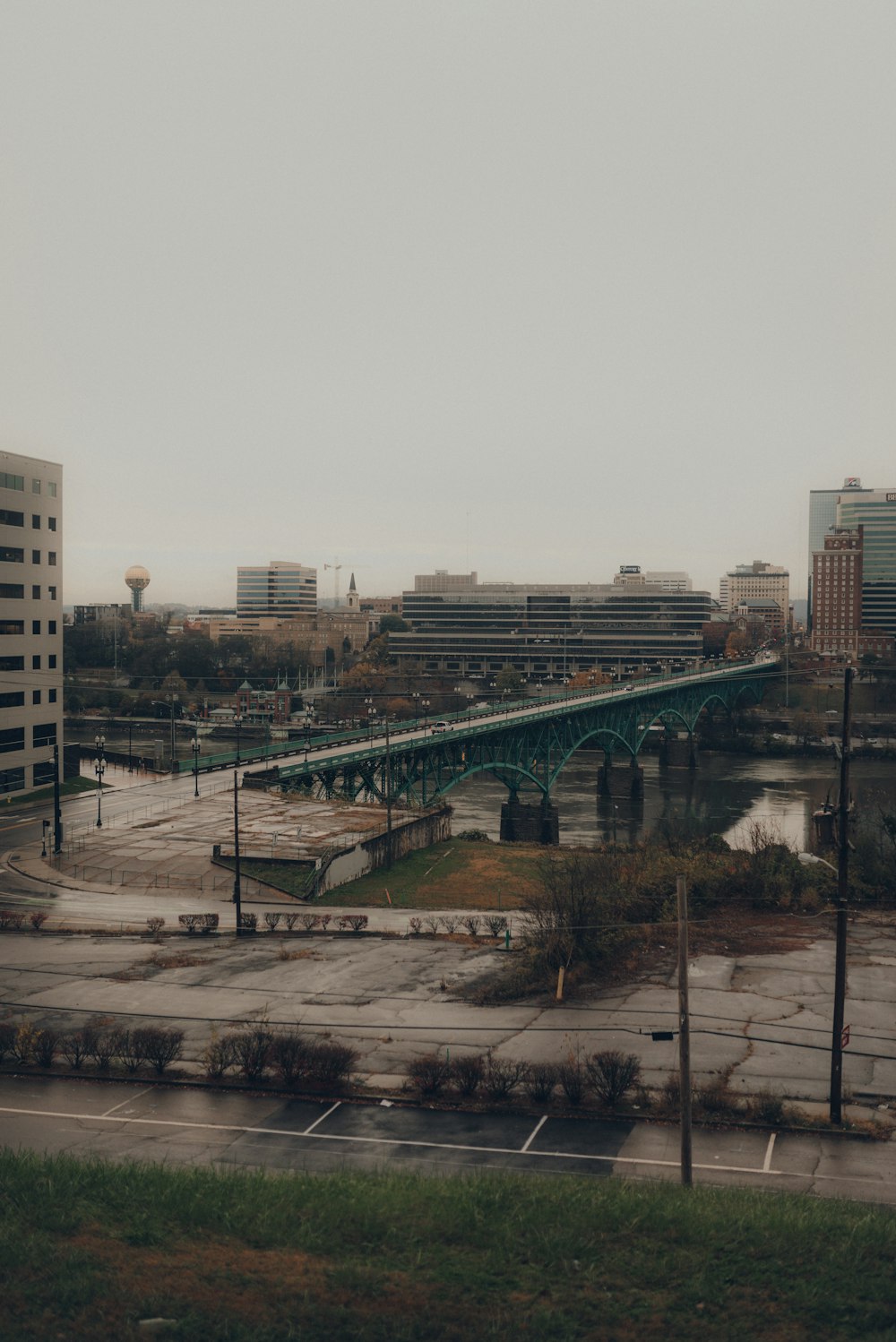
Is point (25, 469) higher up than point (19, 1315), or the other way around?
point (25, 469)

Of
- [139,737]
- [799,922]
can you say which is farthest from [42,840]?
[139,737]

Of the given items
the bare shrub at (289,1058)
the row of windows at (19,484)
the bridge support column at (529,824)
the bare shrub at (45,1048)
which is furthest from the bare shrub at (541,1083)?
the row of windows at (19,484)

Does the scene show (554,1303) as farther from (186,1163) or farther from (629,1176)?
(186,1163)

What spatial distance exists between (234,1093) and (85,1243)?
329 inches

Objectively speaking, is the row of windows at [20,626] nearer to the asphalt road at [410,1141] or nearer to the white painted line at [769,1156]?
the asphalt road at [410,1141]

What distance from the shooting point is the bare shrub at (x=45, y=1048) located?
25.0 m

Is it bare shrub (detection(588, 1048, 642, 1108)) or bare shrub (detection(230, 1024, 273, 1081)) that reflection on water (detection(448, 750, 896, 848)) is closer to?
bare shrub (detection(588, 1048, 642, 1108))

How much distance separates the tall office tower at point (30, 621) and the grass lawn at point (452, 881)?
31174 millimetres

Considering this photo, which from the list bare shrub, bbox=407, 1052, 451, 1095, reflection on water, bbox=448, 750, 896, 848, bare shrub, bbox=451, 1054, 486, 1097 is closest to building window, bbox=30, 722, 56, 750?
reflection on water, bbox=448, 750, 896, 848

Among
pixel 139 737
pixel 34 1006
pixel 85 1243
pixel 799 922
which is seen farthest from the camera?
pixel 139 737

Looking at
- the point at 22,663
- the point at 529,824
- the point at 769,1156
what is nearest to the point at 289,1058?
the point at 769,1156

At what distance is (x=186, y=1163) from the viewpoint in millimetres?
19547

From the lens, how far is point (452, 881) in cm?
5447

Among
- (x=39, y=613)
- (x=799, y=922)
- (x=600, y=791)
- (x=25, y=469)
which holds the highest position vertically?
(x=25, y=469)
